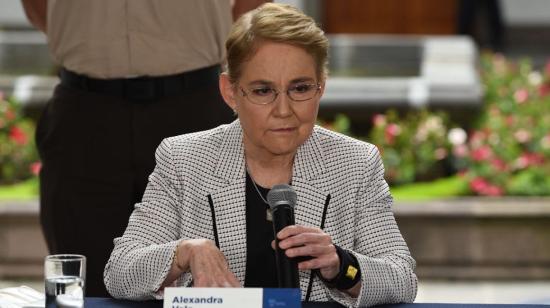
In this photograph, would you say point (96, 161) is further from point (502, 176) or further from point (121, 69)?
point (502, 176)

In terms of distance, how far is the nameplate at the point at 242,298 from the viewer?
238 cm

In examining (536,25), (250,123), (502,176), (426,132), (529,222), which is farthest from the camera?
(536,25)

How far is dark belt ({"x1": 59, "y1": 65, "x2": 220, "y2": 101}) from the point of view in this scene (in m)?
3.79

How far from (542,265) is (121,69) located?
12.7 feet

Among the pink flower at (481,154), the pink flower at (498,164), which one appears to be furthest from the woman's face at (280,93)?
the pink flower at (481,154)

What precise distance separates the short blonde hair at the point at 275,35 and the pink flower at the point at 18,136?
5.56m

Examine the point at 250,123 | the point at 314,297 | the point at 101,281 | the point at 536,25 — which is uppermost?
the point at 250,123

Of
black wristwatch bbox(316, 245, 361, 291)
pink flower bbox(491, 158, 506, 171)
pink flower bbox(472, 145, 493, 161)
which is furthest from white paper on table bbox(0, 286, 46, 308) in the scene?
pink flower bbox(472, 145, 493, 161)

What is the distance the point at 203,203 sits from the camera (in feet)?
9.97

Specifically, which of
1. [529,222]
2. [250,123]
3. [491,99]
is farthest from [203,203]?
[491,99]

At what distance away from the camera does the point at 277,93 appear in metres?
2.85

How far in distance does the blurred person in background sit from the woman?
2.03 feet

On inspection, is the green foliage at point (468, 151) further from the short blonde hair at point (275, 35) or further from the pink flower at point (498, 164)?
the short blonde hair at point (275, 35)

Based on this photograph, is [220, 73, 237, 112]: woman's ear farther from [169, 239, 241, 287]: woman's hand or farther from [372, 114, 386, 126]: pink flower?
[372, 114, 386, 126]: pink flower
